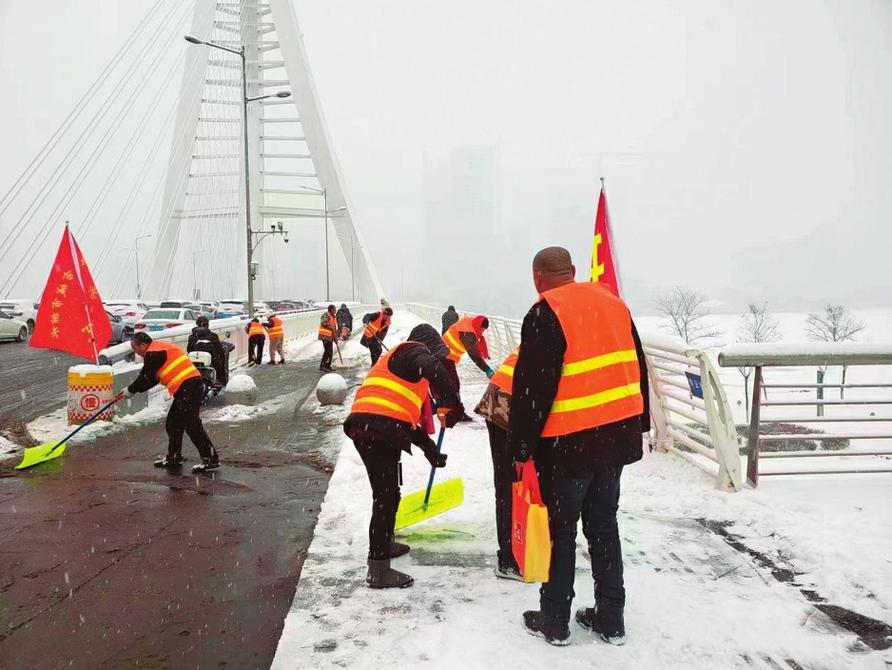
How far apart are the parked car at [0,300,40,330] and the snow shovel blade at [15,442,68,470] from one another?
2405cm

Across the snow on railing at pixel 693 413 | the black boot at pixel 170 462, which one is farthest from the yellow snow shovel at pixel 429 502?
the black boot at pixel 170 462

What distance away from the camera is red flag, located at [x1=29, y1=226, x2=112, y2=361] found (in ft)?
28.5

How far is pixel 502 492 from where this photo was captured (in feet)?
12.1

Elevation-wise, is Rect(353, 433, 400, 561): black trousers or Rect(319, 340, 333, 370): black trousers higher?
Rect(353, 433, 400, 561): black trousers

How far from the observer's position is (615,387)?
9.09 ft

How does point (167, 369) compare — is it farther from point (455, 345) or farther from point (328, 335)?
point (328, 335)

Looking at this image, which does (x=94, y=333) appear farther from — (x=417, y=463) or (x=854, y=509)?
(x=854, y=509)

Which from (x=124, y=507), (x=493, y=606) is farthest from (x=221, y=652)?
(x=124, y=507)

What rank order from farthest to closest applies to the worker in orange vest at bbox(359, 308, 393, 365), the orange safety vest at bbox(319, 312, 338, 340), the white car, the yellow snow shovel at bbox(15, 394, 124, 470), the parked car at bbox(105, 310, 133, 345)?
the white car, the parked car at bbox(105, 310, 133, 345), the orange safety vest at bbox(319, 312, 338, 340), the worker in orange vest at bbox(359, 308, 393, 365), the yellow snow shovel at bbox(15, 394, 124, 470)

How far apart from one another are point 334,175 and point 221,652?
143 ft

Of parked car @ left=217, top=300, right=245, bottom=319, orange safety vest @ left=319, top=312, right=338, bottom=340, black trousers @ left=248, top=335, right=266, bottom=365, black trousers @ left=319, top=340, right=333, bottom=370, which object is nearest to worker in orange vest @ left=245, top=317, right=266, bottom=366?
black trousers @ left=248, top=335, right=266, bottom=365

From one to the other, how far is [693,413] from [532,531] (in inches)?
140

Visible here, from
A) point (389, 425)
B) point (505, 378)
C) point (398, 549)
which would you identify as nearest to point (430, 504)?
point (398, 549)

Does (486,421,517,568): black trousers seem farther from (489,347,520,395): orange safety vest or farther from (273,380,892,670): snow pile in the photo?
(489,347,520,395): orange safety vest
